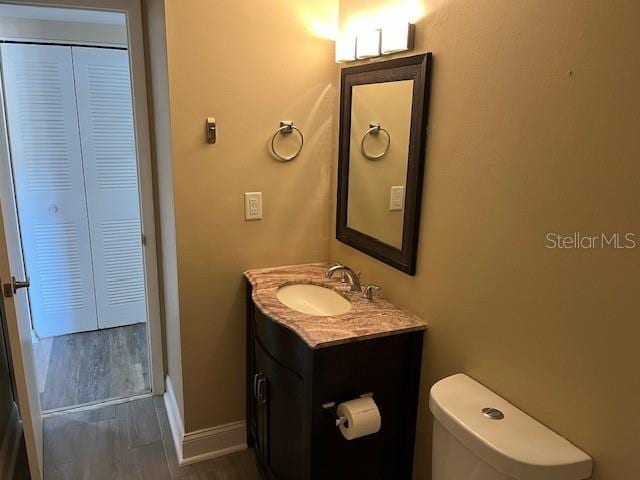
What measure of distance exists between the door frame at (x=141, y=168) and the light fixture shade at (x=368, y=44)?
1058 millimetres

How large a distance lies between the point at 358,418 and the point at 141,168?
1562mm

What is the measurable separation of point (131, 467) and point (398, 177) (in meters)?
1.72

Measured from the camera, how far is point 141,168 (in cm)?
229

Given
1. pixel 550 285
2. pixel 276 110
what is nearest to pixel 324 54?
pixel 276 110

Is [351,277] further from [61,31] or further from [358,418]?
[61,31]

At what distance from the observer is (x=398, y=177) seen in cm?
171

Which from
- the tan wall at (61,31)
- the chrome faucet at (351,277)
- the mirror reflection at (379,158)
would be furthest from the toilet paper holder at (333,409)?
the tan wall at (61,31)

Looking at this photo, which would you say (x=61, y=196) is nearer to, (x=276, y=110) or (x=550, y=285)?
(x=276, y=110)

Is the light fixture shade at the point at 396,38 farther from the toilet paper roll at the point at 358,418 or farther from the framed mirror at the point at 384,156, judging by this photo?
the toilet paper roll at the point at 358,418

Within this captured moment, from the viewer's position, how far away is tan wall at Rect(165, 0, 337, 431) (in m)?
1.81

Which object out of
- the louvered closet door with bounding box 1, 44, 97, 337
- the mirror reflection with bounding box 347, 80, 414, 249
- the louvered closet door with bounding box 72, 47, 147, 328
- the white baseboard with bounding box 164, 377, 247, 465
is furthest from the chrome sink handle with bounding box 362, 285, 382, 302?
the louvered closet door with bounding box 1, 44, 97, 337

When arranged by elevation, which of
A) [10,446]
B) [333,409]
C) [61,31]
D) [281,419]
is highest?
[61,31]

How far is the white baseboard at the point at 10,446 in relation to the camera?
192 centimetres

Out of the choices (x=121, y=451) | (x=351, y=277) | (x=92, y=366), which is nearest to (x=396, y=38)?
(x=351, y=277)
